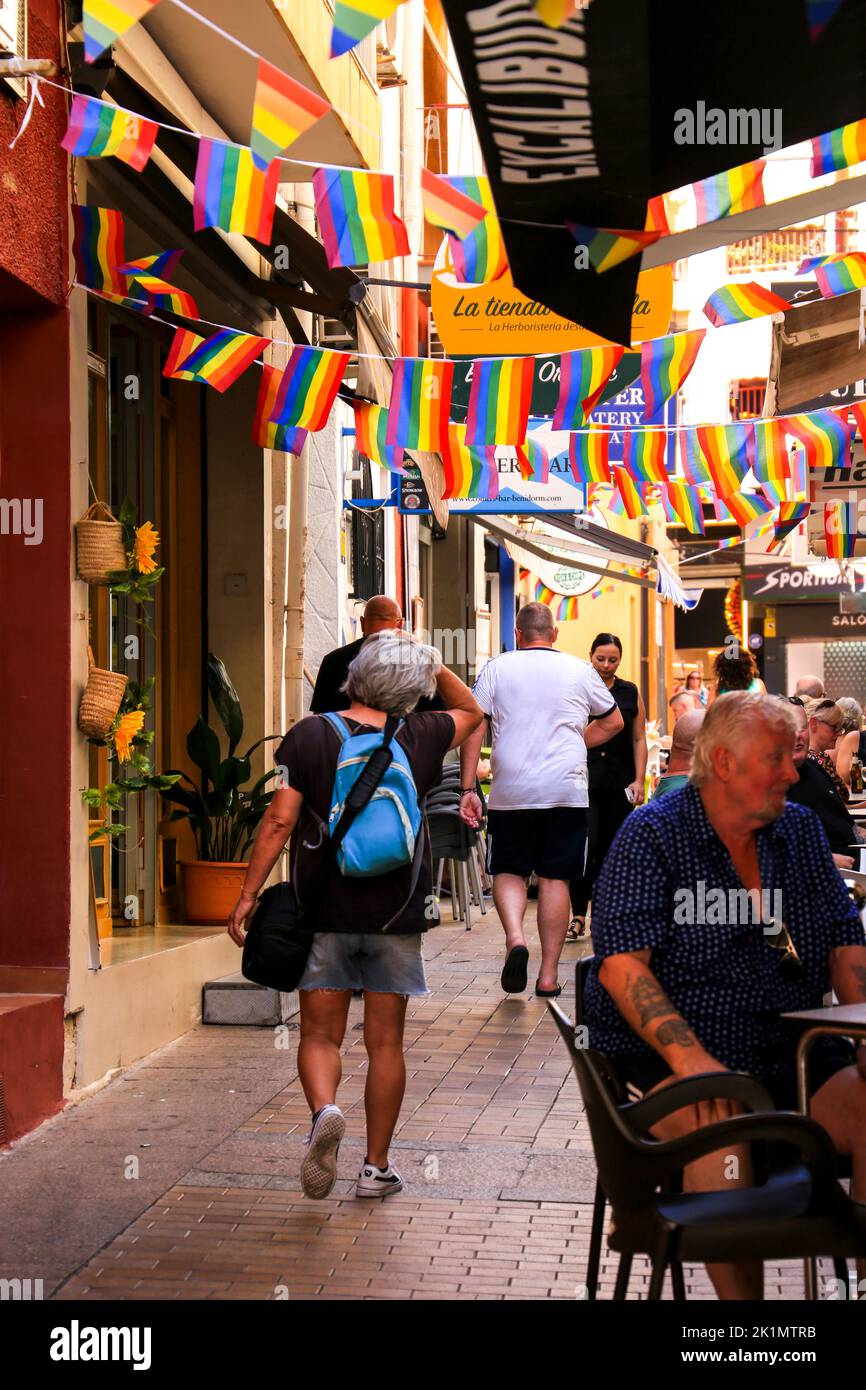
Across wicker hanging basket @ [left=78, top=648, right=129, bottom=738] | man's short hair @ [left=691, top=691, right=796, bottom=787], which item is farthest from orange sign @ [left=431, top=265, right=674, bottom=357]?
man's short hair @ [left=691, top=691, right=796, bottom=787]

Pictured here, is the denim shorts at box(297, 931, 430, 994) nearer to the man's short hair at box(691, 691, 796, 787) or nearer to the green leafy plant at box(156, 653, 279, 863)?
the man's short hair at box(691, 691, 796, 787)

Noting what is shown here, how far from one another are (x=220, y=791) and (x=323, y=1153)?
4193 millimetres

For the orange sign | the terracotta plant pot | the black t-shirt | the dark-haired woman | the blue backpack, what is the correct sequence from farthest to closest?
1. the dark-haired woman
2. the orange sign
3. the terracotta plant pot
4. the black t-shirt
5. the blue backpack

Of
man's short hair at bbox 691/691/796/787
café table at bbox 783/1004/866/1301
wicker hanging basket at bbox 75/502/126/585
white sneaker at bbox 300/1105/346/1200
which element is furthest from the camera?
wicker hanging basket at bbox 75/502/126/585

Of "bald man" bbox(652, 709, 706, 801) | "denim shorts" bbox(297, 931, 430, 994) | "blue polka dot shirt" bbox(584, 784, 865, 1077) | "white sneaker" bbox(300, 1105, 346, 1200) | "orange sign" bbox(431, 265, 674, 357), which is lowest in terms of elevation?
"white sneaker" bbox(300, 1105, 346, 1200)

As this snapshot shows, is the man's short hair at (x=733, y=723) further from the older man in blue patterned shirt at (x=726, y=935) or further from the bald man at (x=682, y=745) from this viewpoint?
the bald man at (x=682, y=745)

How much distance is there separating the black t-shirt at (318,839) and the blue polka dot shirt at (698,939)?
1.39 metres

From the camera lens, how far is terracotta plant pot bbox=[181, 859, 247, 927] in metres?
9.30

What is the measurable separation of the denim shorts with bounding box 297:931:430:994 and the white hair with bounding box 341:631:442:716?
0.74 meters

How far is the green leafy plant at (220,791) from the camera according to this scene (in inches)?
363

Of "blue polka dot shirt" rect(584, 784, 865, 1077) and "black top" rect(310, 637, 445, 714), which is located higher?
"black top" rect(310, 637, 445, 714)

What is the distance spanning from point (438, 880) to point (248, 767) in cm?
381

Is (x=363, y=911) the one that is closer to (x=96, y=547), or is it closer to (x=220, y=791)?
(x=96, y=547)
